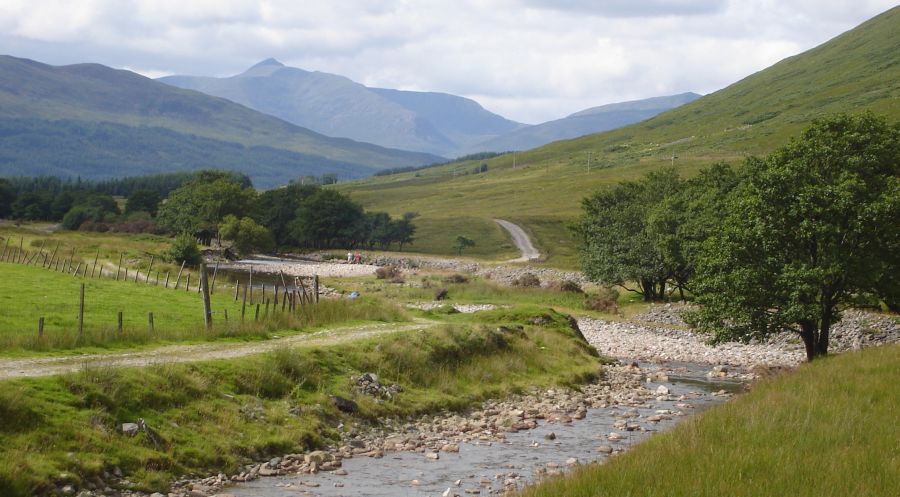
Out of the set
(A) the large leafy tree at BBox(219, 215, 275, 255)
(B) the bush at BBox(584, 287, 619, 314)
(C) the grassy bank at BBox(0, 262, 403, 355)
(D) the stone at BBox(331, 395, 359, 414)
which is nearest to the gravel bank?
(B) the bush at BBox(584, 287, 619, 314)

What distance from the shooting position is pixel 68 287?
46688 mm

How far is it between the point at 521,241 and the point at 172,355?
134 metres

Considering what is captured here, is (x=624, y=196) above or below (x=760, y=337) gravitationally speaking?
above

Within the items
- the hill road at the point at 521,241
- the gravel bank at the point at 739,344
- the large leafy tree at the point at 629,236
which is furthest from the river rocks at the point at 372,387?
the hill road at the point at 521,241

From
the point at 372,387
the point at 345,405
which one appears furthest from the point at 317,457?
the point at 372,387

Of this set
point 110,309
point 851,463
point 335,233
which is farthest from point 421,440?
point 335,233

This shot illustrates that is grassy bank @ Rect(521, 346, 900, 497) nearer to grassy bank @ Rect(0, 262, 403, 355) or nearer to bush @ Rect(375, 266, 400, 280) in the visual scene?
grassy bank @ Rect(0, 262, 403, 355)

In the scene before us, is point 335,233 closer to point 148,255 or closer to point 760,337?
point 148,255

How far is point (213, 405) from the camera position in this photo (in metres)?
23.4

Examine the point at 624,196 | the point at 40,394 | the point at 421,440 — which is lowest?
the point at 421,440

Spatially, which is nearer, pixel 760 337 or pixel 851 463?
pixel 851 463

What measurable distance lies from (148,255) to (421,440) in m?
71.0

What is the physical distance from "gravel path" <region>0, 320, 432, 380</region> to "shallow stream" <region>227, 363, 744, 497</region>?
23.3 feet

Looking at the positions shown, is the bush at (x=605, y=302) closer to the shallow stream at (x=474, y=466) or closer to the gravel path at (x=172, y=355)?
the gravel path at (x=172, y=355)
